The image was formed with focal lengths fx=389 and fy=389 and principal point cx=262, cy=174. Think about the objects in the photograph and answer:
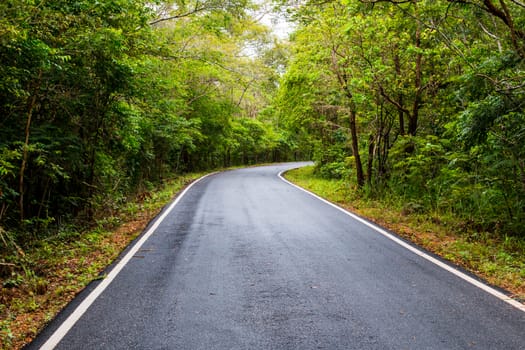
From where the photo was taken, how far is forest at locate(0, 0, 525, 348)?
6.54 metres

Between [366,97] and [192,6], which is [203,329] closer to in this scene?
[366,97]

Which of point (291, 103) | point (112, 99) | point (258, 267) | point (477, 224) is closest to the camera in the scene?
point (258, 267)

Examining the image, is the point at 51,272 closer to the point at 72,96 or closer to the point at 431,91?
the point at 72,96

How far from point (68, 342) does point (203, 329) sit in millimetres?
1240

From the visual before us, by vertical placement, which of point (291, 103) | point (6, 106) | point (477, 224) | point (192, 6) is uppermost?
point (192, 6)

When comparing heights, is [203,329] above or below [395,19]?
below

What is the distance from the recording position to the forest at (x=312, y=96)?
654 cm

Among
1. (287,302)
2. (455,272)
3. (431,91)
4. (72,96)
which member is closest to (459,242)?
(455,272)

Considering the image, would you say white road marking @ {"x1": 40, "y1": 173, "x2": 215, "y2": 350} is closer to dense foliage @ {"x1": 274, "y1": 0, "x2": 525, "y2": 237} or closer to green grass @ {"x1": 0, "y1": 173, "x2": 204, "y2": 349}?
green grass @ {"x1": 0, "y1": 173, "x2": 204, "y2": 349}

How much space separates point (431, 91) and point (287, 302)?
386 inches

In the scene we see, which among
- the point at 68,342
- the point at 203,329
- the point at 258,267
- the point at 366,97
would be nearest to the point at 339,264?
the point at 258,267

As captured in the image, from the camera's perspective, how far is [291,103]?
19.2 metres

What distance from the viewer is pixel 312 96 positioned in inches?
662

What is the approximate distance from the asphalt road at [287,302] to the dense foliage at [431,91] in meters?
2.99
